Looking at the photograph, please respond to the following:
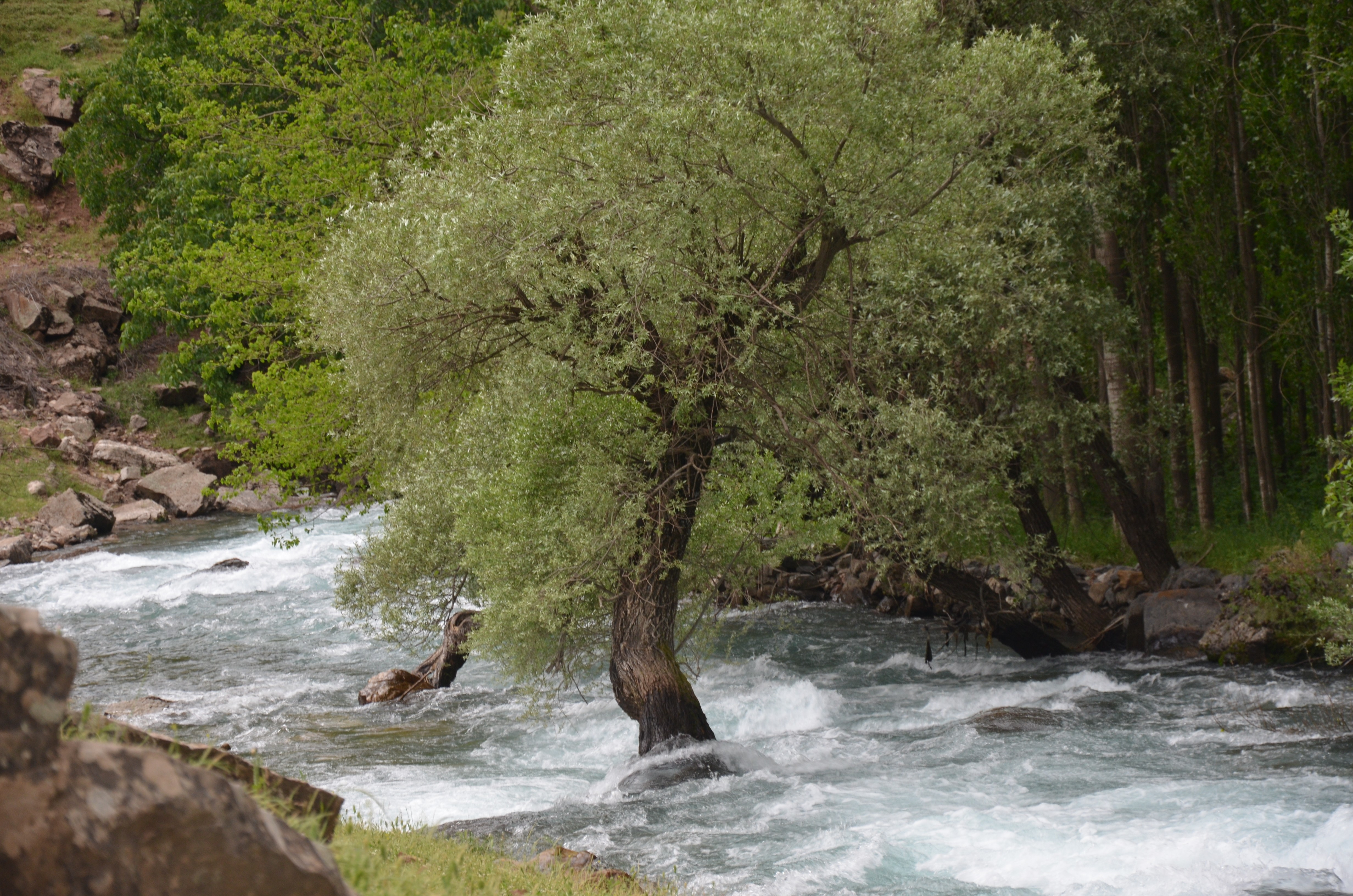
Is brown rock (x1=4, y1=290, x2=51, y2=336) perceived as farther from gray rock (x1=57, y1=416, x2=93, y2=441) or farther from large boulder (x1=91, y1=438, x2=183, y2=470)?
large boulder (x1=91, y1=438, x2=183, y2=470)

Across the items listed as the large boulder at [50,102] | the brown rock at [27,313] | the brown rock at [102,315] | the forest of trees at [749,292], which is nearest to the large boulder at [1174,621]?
the forest of trees at [749,292]

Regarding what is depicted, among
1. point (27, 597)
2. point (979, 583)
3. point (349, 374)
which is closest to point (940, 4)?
point (979, 583)

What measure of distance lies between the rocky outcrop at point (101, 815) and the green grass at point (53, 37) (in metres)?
62.3

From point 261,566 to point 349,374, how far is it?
1738 cm

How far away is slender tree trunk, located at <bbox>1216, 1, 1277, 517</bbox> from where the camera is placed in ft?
67.6

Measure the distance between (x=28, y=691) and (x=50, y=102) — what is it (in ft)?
202

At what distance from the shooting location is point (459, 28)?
24.6 meters

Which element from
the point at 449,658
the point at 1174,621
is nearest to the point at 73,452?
the point at 449,658

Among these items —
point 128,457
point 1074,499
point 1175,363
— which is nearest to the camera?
point 1175,363

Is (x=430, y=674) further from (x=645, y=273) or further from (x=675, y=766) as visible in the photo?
(x=645, y=273)

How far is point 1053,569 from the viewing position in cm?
1844

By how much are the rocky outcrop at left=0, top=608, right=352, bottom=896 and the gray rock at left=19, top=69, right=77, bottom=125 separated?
60.1 m

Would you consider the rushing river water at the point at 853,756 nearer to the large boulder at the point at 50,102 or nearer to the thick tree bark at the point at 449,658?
the thick tree bark at the point at 449,658

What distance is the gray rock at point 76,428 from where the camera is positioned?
4053 cm
